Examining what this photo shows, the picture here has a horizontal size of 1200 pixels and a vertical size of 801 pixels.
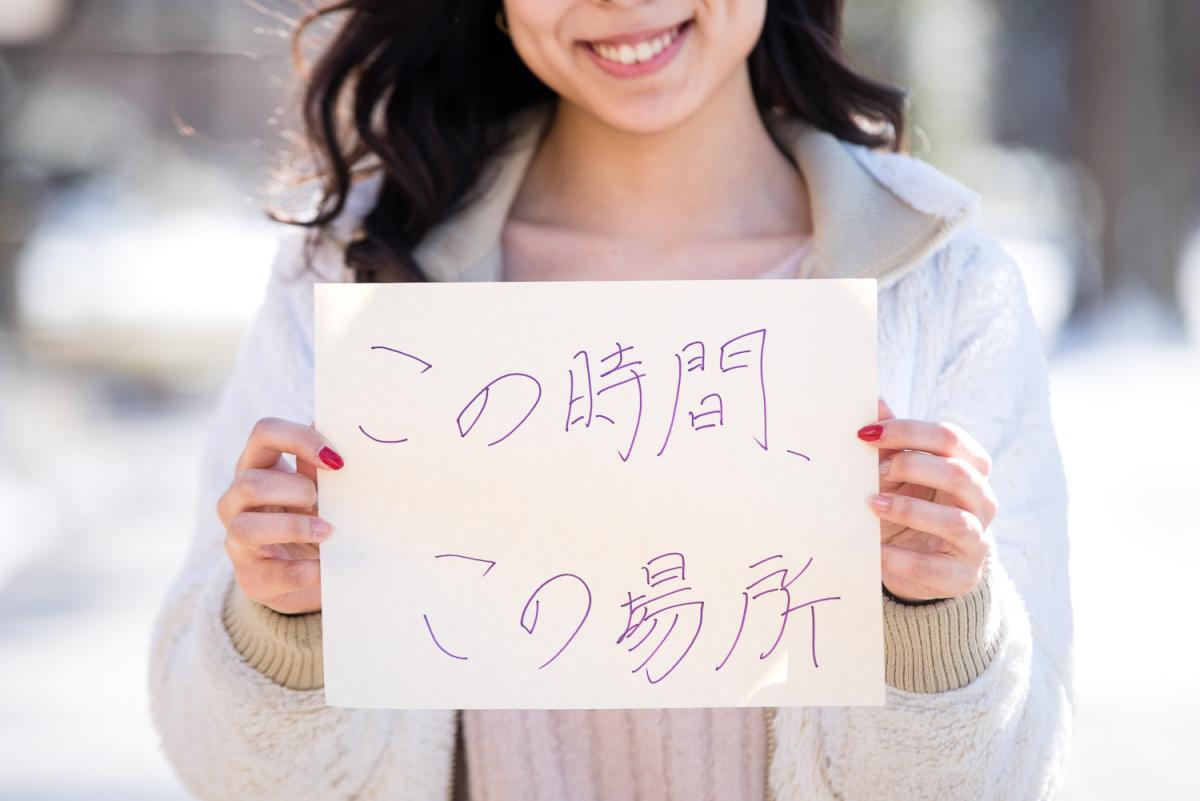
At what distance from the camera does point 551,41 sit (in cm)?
177

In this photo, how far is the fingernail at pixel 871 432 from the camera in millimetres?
1418

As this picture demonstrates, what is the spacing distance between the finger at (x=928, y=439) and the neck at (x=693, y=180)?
0.57 meters

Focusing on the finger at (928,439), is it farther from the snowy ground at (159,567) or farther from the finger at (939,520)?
the snowy ground at (159,567)

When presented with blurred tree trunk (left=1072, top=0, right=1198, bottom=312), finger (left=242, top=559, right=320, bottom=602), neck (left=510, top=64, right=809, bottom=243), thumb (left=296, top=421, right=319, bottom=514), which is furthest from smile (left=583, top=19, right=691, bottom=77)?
blurred tree trunk (left=1072, top=0, right=1198, bottom=312)

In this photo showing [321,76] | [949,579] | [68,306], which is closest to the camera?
[949,579]

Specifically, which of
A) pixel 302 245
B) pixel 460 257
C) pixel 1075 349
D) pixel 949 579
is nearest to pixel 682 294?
pixel 949 579

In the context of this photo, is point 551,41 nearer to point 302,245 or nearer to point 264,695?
point 302,245

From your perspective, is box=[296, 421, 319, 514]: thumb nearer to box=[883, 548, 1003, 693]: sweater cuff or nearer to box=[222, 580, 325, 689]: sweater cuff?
box=[222, 580, 325, 689]: sweater cuff

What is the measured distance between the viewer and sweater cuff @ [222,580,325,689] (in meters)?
1.54

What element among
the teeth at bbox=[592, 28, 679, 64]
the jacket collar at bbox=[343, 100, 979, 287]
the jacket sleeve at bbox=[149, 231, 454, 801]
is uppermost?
the teeth at bbox=[592, 28, 679, 64]

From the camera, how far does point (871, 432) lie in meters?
1.42

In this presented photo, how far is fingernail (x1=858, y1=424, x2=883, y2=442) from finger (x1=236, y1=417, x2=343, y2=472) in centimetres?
51

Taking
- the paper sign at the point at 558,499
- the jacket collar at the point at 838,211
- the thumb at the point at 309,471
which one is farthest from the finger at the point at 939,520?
the thumb at the point at 309,471

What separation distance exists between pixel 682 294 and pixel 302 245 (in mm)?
672
